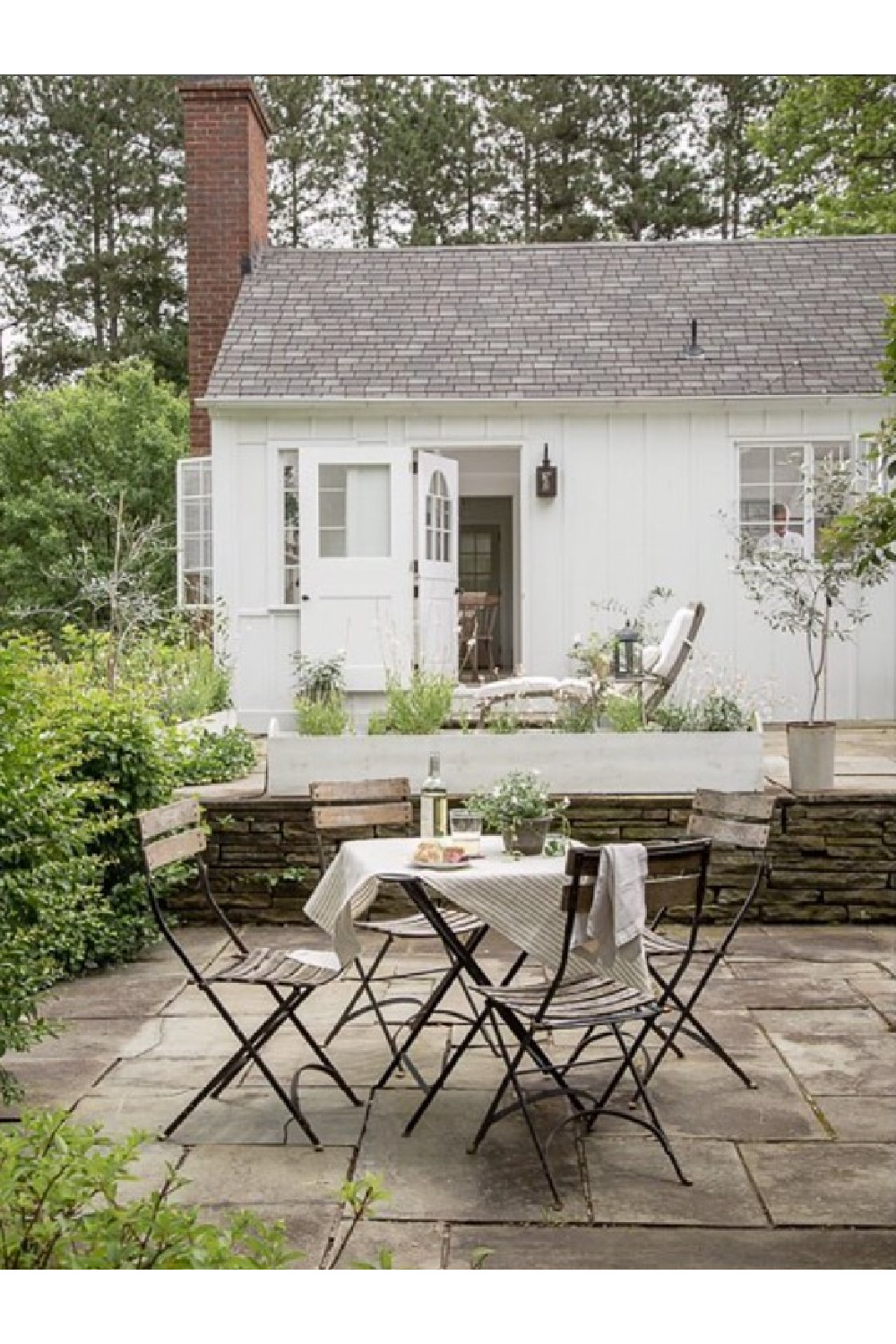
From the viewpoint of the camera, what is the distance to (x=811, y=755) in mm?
7891

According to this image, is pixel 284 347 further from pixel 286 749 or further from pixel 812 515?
pixel 286 749

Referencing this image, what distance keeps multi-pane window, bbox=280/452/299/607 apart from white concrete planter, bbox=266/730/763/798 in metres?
4.37

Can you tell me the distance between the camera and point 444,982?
509 centimetres

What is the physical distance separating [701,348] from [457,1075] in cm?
857

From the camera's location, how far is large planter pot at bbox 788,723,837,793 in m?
7.86

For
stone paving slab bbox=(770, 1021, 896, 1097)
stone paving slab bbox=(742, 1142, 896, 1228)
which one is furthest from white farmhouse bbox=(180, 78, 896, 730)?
stone paving slab bbox=(742, 1142, 896, 1228)

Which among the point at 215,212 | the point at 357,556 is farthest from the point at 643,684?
the point at 215,212

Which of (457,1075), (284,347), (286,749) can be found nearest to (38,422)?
(284,347)

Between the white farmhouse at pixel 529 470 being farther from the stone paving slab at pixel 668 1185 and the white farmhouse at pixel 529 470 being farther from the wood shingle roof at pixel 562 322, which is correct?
the stone paving slab at pixel 668 1185

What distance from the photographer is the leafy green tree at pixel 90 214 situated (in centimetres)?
2480

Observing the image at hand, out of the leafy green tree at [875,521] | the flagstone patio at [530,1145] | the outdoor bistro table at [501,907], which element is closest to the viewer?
the flagstone patio at [530,1145]

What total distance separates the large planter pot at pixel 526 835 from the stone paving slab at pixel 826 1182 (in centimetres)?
119

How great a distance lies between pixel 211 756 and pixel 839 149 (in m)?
14.3

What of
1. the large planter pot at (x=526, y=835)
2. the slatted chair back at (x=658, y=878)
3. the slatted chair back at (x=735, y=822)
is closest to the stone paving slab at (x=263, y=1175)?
the slatted chair back at (x=658, y=878)
